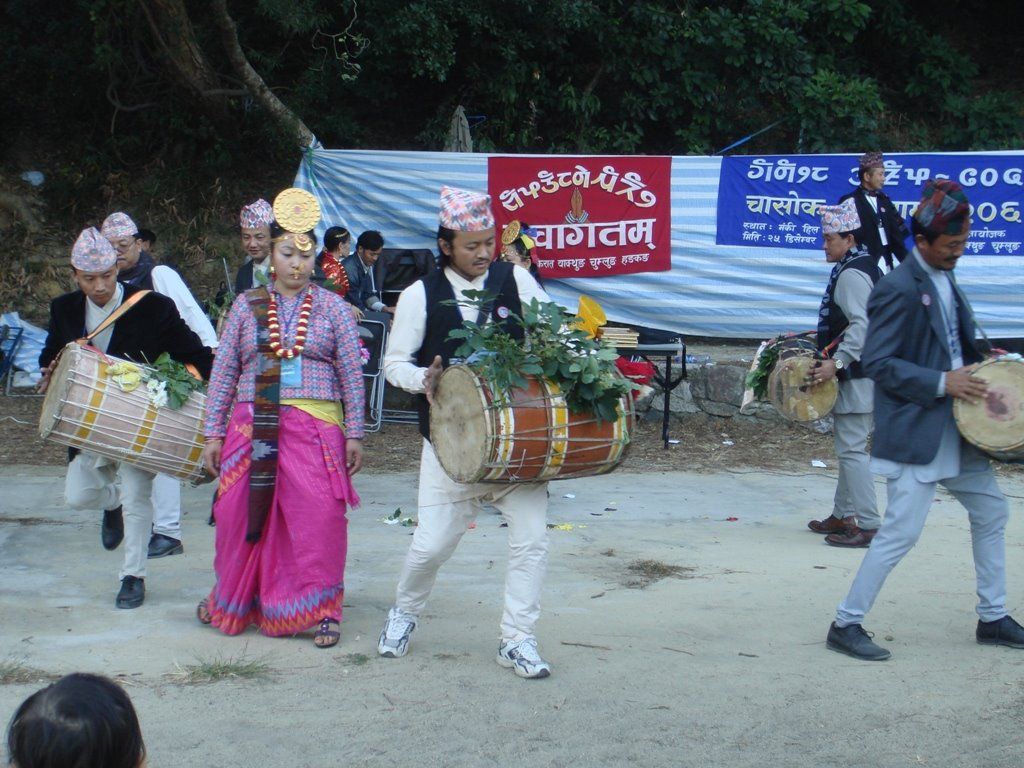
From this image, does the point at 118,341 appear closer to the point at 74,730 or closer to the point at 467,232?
the point at 467,232

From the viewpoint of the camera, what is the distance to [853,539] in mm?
6656

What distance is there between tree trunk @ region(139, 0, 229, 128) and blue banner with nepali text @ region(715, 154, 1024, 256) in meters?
5.51

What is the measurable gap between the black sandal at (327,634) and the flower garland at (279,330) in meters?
1.12

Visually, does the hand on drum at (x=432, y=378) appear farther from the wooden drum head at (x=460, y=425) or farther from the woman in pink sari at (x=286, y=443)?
the woman in pink sari at (x=286, y=443)

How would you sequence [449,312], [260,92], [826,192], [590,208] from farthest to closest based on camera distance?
[260,92]
[590,208]
[826,192]
[449,312]

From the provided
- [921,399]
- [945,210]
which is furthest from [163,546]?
[945,210]

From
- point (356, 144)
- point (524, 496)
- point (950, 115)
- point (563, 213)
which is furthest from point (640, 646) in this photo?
point (950, 115)

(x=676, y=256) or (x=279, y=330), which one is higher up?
(x=676, y=256)

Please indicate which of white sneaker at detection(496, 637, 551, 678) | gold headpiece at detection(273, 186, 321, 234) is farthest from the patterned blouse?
white sneaker at detection(496, 637, 551, 678)

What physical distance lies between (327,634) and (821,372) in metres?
3.18

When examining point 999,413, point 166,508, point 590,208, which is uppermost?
point 590,208

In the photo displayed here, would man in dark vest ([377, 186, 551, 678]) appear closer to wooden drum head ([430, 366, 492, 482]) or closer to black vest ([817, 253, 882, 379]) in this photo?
wooden drum head ([430, 366, 492, 482])

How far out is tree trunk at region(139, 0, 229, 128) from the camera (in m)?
11.5

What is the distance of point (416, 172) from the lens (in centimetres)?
1115
